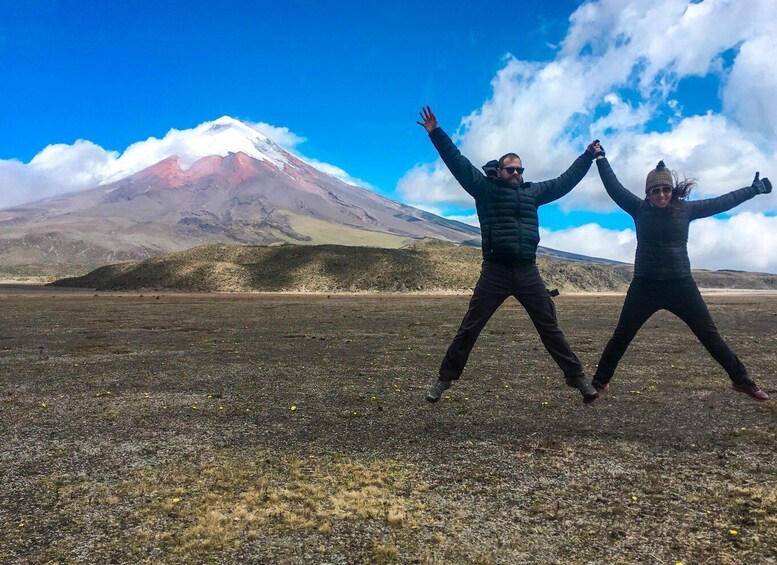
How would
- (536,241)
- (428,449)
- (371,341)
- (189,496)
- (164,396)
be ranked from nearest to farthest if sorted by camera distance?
(189,496)
(428,449)
(536,241)
(164,396)
(371,341)

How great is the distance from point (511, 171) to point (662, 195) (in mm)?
2244

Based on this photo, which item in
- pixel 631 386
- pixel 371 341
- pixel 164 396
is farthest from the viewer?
pixel 371 341

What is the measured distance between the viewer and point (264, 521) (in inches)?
168

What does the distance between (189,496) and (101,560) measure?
3.55 feet

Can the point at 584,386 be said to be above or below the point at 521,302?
below

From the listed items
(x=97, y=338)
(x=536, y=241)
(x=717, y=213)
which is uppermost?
(x=717, y=213)

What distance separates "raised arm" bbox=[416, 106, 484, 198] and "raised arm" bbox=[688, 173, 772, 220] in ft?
10.5

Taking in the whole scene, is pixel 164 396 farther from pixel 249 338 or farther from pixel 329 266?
pixel 329 266

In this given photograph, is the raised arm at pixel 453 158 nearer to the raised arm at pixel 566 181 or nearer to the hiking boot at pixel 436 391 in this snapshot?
the raised arm at pixel 566 181

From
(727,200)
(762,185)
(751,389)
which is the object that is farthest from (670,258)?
(751,389)

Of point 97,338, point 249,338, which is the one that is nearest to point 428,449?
point 249,338

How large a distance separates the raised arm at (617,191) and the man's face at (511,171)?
4.77 ft

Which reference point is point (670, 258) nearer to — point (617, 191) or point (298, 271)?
point (617, 191)

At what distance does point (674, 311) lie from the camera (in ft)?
25.3
